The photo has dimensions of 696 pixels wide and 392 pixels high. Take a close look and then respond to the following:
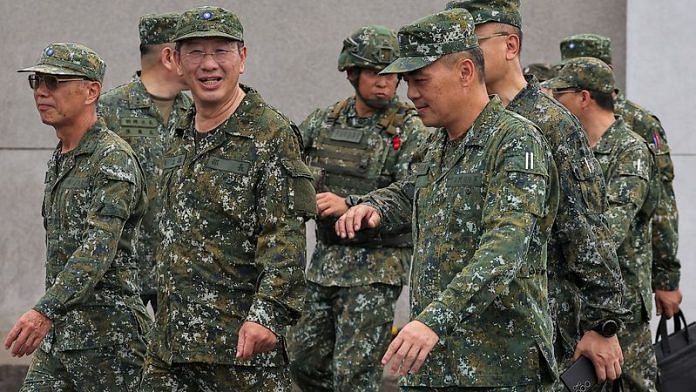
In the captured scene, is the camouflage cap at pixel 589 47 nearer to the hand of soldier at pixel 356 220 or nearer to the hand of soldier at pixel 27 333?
the hand of soldier at pixel 356 220

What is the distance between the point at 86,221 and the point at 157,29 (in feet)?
7.55

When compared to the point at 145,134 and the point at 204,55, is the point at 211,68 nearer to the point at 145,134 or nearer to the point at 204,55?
the point at 204,55

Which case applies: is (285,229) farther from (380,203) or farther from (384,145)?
(384,145)

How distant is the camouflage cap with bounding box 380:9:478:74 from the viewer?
5.20m

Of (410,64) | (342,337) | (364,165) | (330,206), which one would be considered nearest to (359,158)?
(364,165)

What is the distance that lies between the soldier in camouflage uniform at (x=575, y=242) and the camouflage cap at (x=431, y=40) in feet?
2.37

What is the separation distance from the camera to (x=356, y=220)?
6082 millimetres

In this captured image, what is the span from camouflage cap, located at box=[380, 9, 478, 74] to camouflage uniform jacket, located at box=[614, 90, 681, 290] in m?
3.74

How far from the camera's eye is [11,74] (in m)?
11.1

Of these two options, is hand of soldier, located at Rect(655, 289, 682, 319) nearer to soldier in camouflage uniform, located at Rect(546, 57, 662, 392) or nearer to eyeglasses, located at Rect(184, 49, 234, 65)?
soldier in camouflage uniform, located at Rect(546, 57, 662, 392)

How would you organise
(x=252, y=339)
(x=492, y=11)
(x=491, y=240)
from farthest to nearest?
1. (x=492, y=11)
2. (x=252, y=339)
3. (x=491, y=240)

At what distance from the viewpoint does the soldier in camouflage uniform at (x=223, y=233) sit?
19.2ft

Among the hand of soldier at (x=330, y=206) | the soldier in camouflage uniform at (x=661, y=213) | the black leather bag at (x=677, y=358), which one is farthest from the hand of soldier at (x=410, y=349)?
the soldier in camouflage uniform at (x=661, y=213)

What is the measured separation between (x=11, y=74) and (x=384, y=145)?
3658mm
